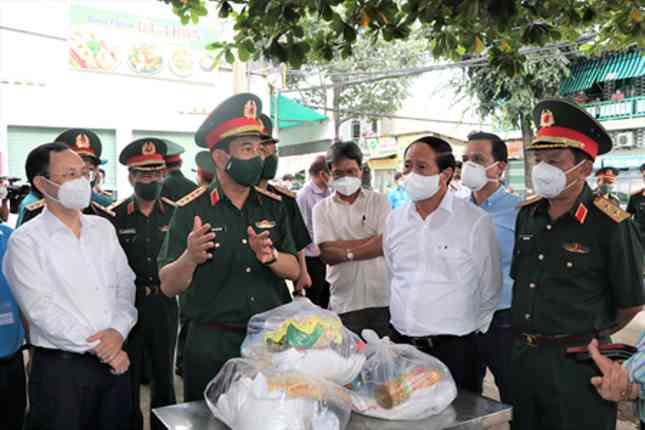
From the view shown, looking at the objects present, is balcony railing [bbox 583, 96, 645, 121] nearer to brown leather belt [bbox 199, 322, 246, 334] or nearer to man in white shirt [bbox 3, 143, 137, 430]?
brown leather belt [bbox 199, 322, 246, 334]

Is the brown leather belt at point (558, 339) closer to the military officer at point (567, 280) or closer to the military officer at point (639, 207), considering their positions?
the military officer at point (567, 280)

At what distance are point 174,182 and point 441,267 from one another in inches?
119

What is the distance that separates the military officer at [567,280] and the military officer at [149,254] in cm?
233

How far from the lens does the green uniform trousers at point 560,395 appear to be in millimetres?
2330

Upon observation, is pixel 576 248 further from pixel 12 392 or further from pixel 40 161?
pixel 12 392

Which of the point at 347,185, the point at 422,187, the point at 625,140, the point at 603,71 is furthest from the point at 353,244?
the point at 625,140

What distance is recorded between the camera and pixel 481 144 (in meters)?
3.94

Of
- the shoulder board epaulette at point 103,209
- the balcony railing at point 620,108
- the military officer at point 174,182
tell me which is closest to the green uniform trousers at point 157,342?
the shoulder board epaulette at point 103,209

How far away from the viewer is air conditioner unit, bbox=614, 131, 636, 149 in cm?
1625

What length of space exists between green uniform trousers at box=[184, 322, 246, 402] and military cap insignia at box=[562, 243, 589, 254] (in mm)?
1478

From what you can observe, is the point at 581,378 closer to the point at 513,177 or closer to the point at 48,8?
the point at 48,8

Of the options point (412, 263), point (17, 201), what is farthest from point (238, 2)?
point (17, 201)

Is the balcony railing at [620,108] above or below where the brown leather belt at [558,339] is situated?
above

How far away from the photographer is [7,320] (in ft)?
8.83
